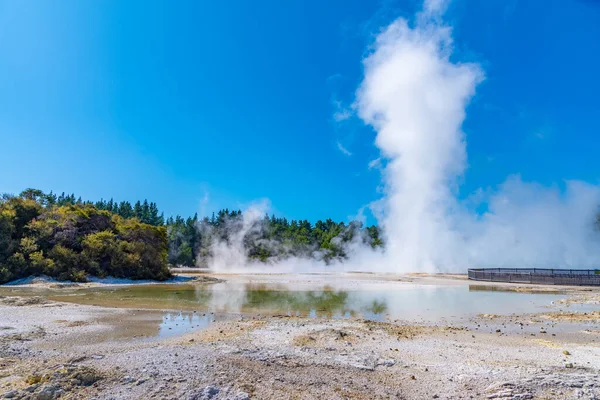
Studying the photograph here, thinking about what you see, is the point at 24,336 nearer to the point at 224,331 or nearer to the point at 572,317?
the point at 224,331

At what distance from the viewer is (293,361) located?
9523mm

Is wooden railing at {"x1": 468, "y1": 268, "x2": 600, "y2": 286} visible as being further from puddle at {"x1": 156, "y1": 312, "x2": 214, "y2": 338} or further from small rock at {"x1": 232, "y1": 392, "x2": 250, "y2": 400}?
small rock at {"x1": 232, "y1": 392, "x2": 250, "y2": 400}

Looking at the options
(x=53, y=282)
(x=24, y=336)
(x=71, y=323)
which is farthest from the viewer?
(x=53, y=282)

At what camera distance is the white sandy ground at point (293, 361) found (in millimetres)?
7254

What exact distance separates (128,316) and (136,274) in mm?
30626

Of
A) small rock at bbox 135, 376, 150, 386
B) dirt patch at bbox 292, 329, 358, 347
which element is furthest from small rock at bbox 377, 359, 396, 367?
small rock at bbox 135, 376, 150, 386

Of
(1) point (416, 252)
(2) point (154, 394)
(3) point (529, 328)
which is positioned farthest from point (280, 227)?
(2) point (154, 394)

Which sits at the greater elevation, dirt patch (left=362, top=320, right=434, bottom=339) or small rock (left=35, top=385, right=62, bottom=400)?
small rock (left=35, top=385, right=62, bottom=400)

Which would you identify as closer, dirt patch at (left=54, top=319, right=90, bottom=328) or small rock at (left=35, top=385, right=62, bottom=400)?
small rock at (left=35, top=385, right=62, bottom=400)

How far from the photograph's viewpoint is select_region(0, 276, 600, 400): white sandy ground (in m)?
7.25

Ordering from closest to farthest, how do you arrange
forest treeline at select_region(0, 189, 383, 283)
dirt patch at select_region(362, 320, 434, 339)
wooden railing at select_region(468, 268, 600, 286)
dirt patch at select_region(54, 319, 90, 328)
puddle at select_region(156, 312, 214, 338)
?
1. dirt patch at select_region(362, 320, 434, 339)
2. puddle at select_region(156, 312, 214, 338)
3. dirt patch at select_region(54, 319, 90, 328)
4. forest treeline at select_region(0, 189, 383, 283)
5. wooden railing at select_region(468, 268, 600, 286)

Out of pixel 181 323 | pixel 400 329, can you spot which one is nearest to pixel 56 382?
pixel 181 323

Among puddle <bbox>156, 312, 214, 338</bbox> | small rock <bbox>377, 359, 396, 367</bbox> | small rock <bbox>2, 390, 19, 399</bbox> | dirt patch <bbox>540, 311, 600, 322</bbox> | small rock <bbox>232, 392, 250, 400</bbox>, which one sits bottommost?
puddle <bbox>156, 312, 214, 338</bbox>

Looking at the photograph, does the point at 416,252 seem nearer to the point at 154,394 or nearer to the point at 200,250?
the point at 200,250
